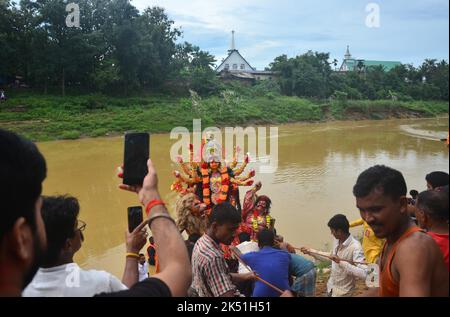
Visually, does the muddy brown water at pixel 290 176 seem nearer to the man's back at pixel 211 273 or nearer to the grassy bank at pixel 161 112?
the man's back at pixel 211 273

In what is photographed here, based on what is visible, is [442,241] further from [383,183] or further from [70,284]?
[70,284]

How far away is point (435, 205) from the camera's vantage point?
7.40ft

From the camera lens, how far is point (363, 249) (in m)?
3.53

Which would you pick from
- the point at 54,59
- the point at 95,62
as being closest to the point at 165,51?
the point at 95,62

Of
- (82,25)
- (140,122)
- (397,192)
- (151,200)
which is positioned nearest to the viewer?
(151,200)

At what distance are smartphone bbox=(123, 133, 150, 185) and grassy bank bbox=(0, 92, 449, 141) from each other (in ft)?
63.8

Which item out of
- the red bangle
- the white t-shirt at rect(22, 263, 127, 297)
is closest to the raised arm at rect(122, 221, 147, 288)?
the white t-shirt at rect(22, 263, 127, 297)

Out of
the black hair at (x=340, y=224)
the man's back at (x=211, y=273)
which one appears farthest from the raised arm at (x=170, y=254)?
the black hair at (x=340, y=224)

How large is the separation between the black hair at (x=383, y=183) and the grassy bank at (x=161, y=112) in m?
19.7

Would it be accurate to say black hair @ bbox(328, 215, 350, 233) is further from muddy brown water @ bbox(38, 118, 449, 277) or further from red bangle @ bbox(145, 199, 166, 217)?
red bangle @ bbox(145, 199, 166, 217)

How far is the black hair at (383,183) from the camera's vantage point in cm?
172
